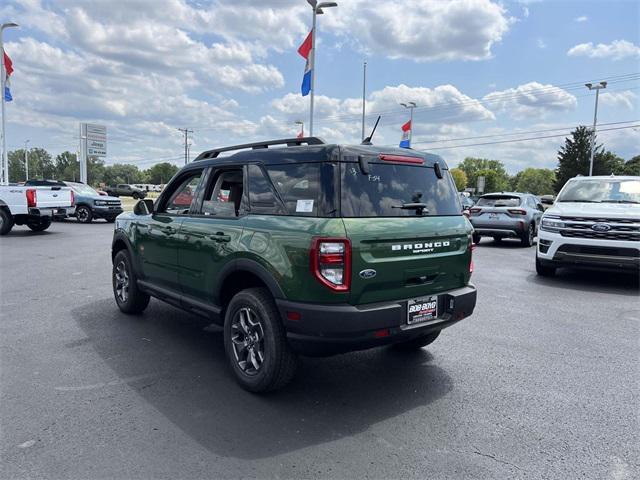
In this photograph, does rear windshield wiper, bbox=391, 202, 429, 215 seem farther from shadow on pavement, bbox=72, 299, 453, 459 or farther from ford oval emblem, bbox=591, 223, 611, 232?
ford oval emblem, bbox=591, 223, 611, 232

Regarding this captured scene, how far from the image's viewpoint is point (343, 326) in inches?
123

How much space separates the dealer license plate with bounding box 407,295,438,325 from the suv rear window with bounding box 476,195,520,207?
1136 centimetres

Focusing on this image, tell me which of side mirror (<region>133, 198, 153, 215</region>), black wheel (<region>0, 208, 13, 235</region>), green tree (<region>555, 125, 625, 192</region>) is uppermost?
green tree (<region>555, 125, 625, 192</region>)

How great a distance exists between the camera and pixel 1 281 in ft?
25.1

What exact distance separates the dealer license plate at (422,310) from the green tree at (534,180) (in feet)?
467

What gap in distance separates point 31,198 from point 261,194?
43.0 feet

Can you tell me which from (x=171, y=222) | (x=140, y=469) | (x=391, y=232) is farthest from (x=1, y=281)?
(x=391, y=232)

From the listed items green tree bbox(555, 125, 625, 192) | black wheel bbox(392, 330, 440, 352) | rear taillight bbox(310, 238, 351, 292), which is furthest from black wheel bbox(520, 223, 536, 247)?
green tree bbox(555, 125, 625, 192)

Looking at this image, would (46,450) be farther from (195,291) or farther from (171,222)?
(171,222)

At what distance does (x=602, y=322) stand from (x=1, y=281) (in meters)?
9.03

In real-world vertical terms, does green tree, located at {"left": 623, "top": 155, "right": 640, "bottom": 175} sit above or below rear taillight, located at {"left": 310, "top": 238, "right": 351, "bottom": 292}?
above

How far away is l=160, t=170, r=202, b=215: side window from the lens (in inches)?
186

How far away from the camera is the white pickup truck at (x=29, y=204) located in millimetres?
14023

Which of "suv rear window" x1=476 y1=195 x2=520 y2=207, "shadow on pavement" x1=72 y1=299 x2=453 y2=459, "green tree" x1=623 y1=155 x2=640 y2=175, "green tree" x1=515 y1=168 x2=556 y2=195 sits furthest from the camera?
"green tree" x1=515 y1=168 x2=556 y2=195
